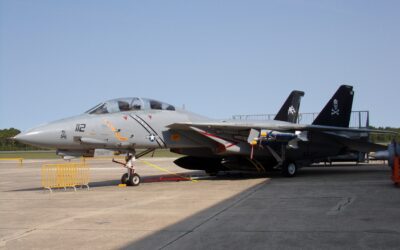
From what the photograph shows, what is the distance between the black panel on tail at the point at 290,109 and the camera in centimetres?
1966

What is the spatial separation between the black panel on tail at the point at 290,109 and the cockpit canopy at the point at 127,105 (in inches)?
305

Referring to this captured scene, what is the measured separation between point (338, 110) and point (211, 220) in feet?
39.9

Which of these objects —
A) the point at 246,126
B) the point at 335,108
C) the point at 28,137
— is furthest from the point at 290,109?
the point at 28,137

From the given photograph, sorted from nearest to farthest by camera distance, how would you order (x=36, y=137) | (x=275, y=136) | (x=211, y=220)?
(x=211, y=220)
(x=36, y=137)
(x=275, y=136)

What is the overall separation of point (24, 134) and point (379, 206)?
8282 millimetres

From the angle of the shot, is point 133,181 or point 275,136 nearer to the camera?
point 133,181

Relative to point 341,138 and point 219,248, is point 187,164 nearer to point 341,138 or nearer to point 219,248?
point 341,138

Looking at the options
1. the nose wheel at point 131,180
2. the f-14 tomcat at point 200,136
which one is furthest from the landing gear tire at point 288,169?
the nose wheel at point 131,180

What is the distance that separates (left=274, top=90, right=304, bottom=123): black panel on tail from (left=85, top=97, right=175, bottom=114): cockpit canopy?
7737 millimetres

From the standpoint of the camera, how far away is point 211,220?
255 inches

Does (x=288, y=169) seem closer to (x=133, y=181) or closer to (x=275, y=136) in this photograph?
(x=275, y=136)

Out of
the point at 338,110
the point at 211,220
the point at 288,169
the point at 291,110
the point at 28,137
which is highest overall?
the point at 291,110

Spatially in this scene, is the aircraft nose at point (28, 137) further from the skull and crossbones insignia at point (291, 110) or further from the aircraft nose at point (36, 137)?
the skull and crossbones insignia at point (291, 110)

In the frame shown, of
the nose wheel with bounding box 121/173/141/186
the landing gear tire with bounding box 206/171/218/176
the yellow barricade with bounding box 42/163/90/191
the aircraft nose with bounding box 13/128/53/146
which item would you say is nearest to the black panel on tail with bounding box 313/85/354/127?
the landing gear tire with bounding box 206/171/218/176
